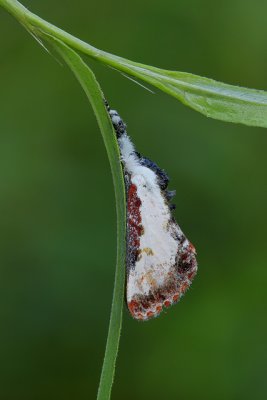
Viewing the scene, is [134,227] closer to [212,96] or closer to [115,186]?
[115,186]

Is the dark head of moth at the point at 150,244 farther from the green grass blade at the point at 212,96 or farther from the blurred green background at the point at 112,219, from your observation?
the blurred green background at the point at 112,219

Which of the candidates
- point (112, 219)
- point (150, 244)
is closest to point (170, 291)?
point (150, 244)

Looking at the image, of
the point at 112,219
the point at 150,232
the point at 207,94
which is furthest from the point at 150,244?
the point at 112,219

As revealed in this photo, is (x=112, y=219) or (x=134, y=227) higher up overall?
(x=112, y=219)

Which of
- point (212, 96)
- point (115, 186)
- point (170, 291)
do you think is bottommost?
point (170, 291)

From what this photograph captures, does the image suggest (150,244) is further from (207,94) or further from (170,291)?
(207,94)

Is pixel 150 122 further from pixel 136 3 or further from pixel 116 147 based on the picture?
pixel 116 147

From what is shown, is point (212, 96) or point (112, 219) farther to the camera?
point (112, 219)

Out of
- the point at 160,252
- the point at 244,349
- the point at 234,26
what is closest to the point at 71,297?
the point at 244,349
